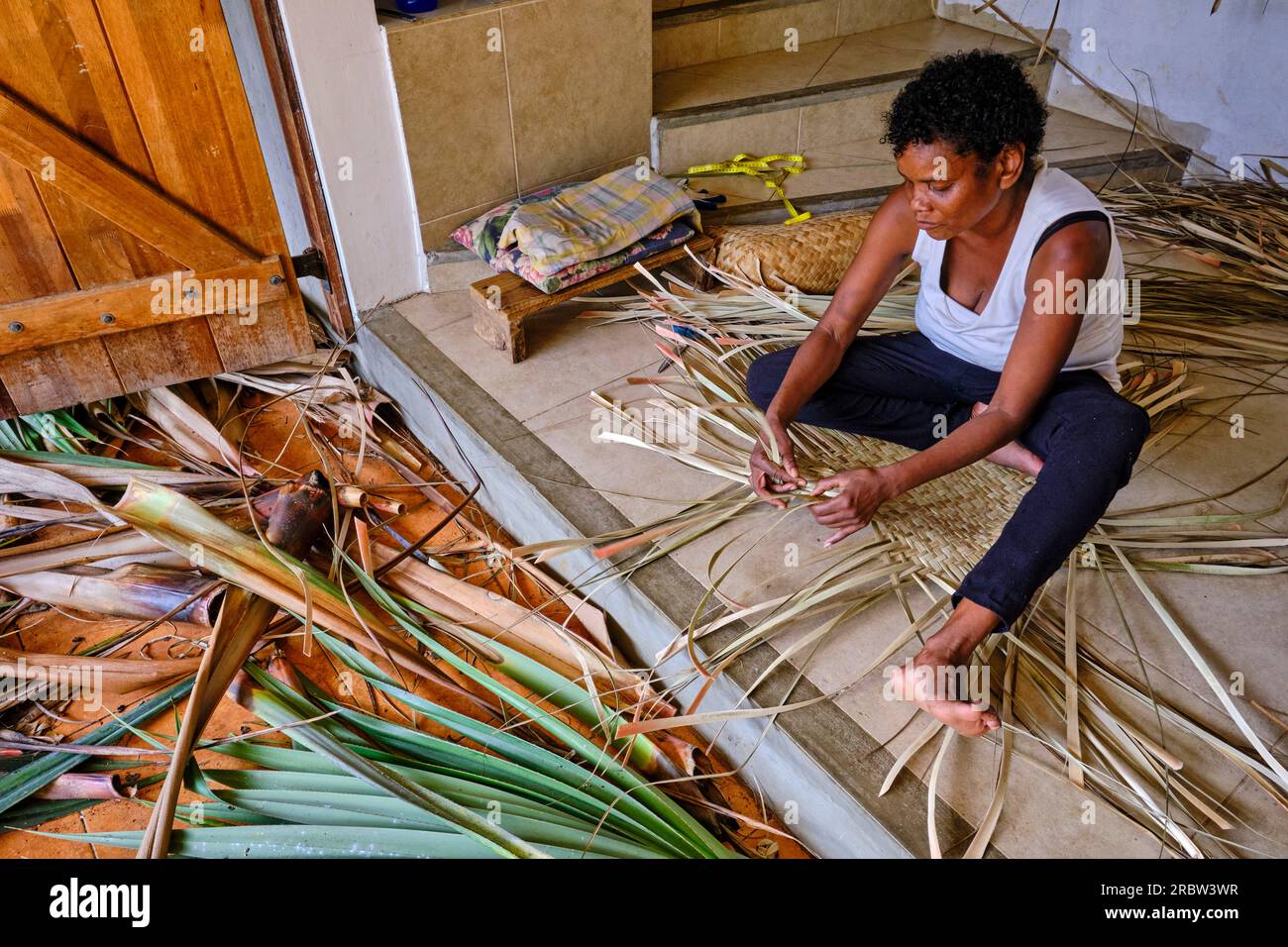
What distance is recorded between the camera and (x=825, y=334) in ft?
7.02

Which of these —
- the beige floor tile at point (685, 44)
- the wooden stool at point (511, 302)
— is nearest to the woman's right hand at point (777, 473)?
the wooden stool at point (511, 302)

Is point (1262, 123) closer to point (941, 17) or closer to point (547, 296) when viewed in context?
point (941, 17)

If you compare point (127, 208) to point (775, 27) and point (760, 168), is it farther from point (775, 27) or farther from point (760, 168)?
point (775, 27)

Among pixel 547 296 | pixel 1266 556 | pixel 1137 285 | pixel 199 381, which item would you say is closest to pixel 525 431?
pixel 547 296

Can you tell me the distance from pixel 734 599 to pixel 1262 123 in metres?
2.99

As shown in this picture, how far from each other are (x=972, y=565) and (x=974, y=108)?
884mm

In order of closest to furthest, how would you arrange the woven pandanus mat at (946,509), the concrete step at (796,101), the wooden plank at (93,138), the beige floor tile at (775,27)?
the woven pandanus mat at (946,509)
the wooden plank at (93,138)
the concrete step at (796,101)
the beige floor tile at (775,27)

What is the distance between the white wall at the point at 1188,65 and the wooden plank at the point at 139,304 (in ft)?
10.9

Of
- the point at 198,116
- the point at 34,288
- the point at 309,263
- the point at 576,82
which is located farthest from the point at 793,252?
the point at 34,288

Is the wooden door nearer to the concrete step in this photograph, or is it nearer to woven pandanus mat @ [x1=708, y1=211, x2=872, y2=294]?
woven pandanus mat @ [x1=708, y1=211, x2=872, y2=294]

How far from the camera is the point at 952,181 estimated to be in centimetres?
167

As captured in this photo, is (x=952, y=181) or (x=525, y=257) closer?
(x=952, y=181)

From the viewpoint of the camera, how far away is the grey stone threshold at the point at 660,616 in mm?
1547

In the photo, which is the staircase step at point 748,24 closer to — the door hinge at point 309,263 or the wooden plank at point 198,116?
the door hinge at point 309,263
